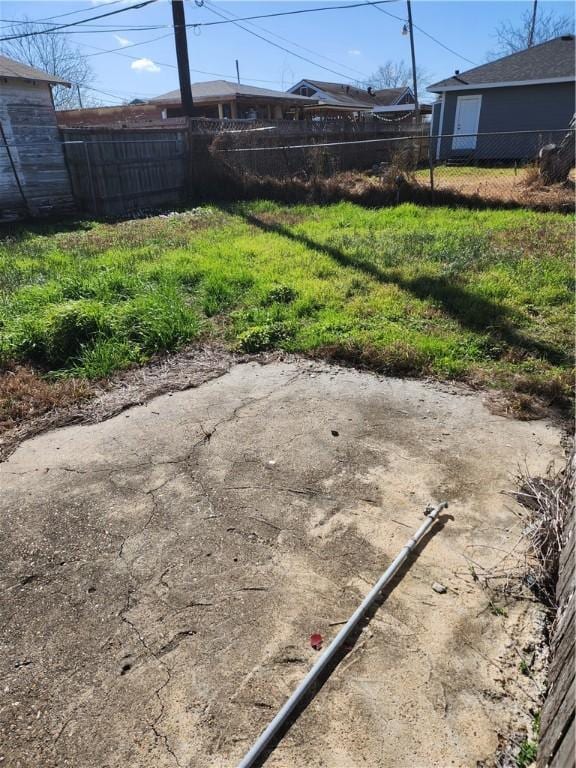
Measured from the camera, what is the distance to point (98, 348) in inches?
178

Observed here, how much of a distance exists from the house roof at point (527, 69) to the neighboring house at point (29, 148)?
13238 mm

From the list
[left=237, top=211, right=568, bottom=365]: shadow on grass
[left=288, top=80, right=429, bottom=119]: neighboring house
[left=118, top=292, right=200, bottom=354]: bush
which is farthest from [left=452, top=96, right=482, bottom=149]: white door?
[left=118, top=292, right=200, bottom=354]: bush

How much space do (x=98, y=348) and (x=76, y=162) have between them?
8.98 metres

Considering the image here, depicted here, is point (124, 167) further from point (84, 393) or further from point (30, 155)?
point (84, 393)

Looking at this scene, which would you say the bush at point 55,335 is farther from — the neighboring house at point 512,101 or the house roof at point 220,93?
the house roof at point 220,93

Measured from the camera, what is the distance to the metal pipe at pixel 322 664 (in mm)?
1616

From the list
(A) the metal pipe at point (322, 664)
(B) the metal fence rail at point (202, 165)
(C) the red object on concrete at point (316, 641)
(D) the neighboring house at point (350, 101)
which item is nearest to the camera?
(A) the metal pipe at point (322, 664)

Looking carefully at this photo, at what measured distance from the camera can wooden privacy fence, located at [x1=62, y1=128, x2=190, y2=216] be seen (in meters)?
11.5

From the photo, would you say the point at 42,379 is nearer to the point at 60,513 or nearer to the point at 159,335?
the point at 159,335

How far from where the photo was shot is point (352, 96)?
1478 inches

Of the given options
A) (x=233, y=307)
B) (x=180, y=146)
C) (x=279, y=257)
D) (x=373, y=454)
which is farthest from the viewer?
(x=180, y=146)

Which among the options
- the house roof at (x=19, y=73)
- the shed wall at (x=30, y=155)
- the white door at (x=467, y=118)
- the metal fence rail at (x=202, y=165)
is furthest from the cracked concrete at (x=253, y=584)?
the white door at (x=467, y=118)

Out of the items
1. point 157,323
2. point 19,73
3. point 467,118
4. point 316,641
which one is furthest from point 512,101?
point 316,641

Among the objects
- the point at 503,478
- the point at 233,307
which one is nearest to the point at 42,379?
the point at 233,307
